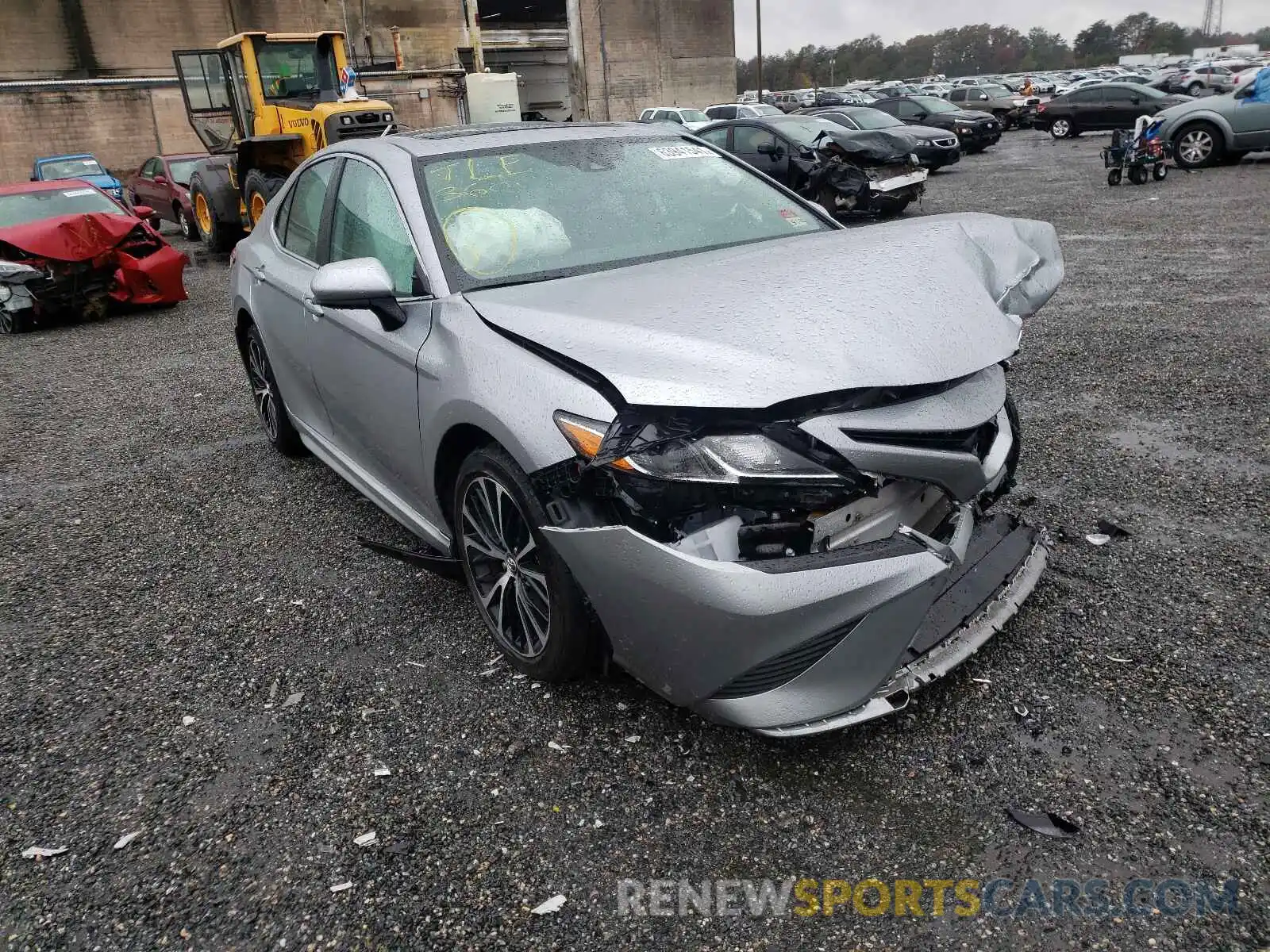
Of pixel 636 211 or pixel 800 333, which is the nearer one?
pixel 800 333

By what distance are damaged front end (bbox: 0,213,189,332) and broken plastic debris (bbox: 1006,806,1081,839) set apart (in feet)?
35.2

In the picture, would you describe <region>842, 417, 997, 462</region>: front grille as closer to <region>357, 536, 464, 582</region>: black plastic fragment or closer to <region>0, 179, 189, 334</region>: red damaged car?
<region>357, 536, 464, 582</region>: black plastic fragment

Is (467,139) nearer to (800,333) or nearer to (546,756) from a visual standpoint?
(800,333)

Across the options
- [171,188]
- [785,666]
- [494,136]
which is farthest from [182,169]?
[785,666]

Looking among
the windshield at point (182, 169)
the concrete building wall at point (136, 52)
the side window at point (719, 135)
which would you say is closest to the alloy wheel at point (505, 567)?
the side window at point (719, 135)

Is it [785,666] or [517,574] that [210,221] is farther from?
[785,666]

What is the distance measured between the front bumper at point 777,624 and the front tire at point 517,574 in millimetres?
140

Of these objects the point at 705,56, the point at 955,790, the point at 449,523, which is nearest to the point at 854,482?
the point at 955,790

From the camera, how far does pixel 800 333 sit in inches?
91.7

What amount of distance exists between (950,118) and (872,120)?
5416 millimetres

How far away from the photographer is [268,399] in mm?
5109

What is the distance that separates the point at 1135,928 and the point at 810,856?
Result: 0.70m

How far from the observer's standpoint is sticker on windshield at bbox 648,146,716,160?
3.78 m

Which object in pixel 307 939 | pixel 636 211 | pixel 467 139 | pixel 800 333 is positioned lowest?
pixel 307 939
